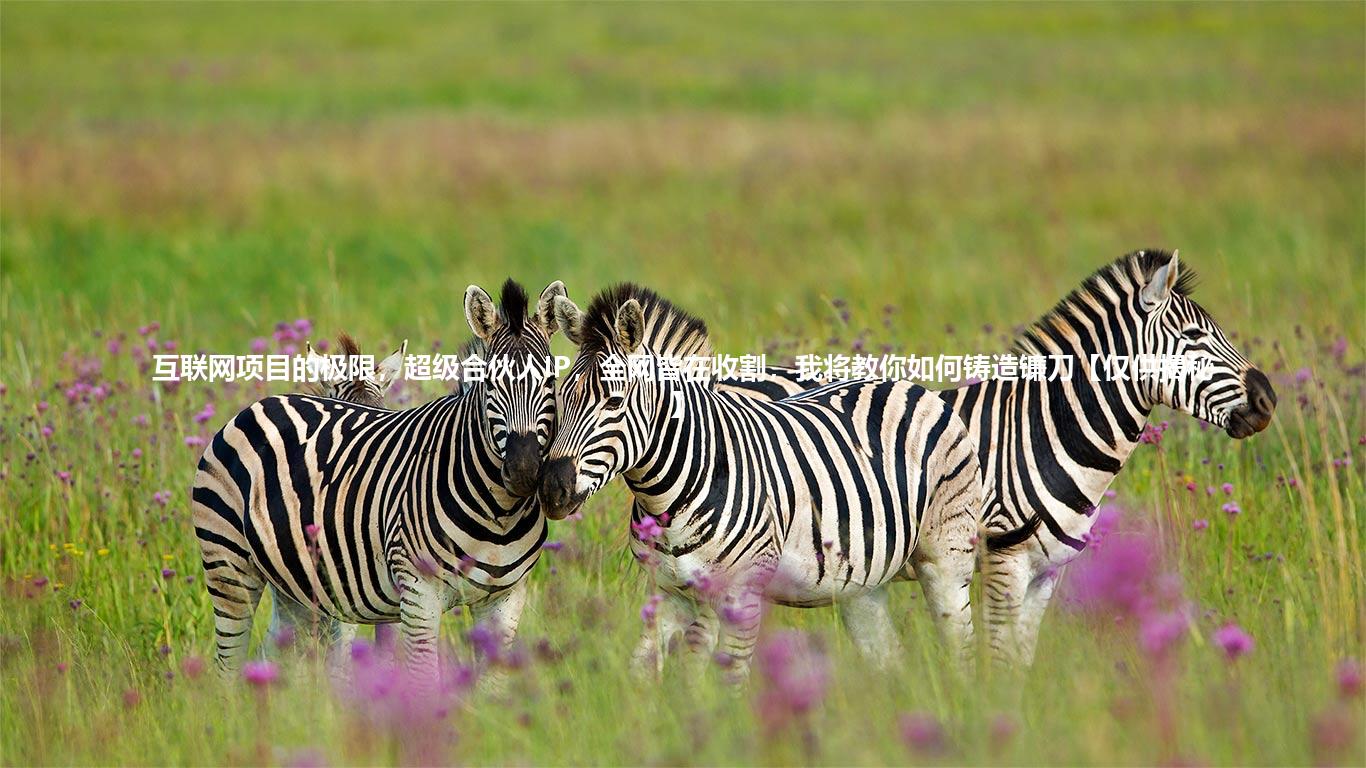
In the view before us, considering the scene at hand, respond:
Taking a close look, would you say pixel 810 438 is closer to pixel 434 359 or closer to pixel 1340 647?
pixel 1340 647

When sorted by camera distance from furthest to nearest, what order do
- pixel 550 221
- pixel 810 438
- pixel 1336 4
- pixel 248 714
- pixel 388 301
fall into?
pixel 1336 4 < pixel 550 221 < pixel 388 301 < pixel 810 438 < pixel 248 714

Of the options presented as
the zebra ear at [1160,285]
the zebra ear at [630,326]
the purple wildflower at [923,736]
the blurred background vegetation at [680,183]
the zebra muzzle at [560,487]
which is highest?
→ the blurred background vegetation at [680,183]

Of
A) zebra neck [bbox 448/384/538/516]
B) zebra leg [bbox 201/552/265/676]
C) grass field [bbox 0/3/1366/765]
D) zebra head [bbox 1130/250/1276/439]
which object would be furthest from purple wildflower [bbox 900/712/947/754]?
zebra head [bbox 1130/250/1276/439]

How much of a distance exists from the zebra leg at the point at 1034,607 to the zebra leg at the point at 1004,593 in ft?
0.09

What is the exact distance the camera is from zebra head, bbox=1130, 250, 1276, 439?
6277 millimetres

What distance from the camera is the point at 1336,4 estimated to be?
51.6 metres

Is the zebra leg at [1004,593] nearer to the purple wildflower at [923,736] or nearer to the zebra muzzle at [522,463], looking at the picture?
the zebra muzzle at [522,463]

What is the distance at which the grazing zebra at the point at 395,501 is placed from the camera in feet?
16.8

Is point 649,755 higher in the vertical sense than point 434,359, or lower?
lower

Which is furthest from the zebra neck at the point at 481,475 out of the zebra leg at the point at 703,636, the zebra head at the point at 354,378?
the zebra head at the point at 354,378

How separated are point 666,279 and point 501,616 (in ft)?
33.2

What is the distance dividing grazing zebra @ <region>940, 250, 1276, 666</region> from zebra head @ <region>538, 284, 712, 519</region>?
6.01 ft

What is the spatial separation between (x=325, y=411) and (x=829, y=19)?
173ft

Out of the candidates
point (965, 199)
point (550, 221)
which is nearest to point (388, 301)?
point (550, 221)
